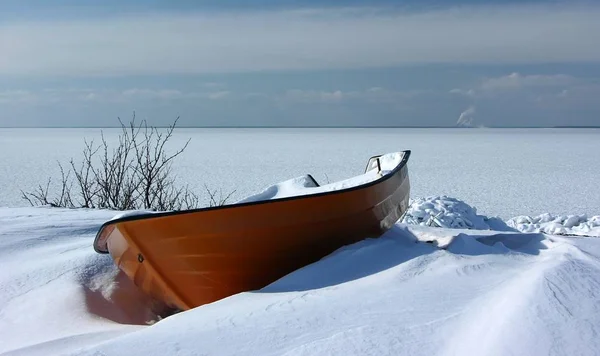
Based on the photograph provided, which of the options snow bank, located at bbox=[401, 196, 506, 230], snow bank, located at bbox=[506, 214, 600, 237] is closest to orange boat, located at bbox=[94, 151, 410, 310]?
snow bank, located at bbox=[401, 196, 506, 230]

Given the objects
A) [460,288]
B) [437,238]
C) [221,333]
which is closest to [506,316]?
[460,288]

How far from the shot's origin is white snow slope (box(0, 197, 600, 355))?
2084 millimetres

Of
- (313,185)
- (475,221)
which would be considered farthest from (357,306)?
(475,221)

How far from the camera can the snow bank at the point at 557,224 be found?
782 centimetres

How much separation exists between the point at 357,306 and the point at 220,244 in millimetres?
867

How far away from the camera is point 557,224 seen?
331 inches

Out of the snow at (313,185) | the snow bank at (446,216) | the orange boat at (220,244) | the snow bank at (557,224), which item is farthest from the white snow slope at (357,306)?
the snow bank at (557,224)

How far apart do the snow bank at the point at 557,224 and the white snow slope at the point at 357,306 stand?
13.6 ft

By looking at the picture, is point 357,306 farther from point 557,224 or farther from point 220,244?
point 557,224

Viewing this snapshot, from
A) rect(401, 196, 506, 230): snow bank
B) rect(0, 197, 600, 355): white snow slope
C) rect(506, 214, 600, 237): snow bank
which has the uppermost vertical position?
rect(0, 197, 600, 355): white snow slope

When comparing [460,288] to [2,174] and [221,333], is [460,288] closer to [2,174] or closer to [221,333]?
[221,333]

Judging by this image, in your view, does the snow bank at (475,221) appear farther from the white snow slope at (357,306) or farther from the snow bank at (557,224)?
the white snow slope at (357,306)

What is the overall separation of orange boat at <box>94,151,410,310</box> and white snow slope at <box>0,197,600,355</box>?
0.55 feet

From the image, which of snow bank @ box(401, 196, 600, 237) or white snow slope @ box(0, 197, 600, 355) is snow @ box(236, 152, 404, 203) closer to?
white snow slope @ box(0, 197, 600, 355)
